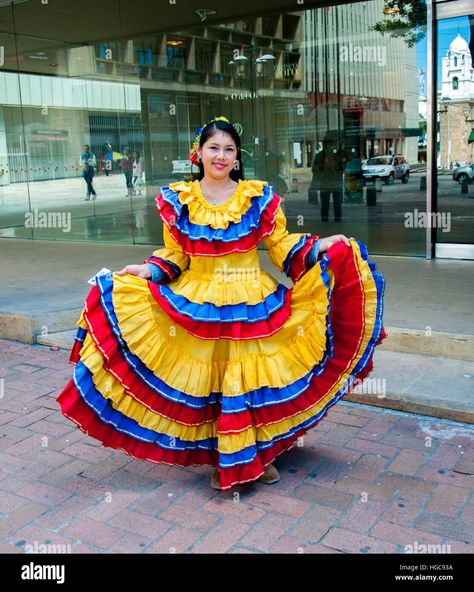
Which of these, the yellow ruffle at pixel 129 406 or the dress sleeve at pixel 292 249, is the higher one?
the dress sleeve at pixel 292 249

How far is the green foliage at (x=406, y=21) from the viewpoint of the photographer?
816cm

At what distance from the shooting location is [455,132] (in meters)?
8.48

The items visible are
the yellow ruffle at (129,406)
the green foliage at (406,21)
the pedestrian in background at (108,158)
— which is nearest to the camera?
the yellow ruffle at (129,406)

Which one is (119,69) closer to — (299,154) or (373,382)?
(299,154)

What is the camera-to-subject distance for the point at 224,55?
1002cm

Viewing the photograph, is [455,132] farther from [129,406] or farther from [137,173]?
[129,406]

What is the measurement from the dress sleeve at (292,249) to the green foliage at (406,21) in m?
6.02

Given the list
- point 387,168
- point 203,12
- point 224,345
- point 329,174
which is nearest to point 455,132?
point 387,168

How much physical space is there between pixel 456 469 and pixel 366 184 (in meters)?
6.49

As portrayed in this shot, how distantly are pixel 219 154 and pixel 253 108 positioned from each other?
7152mm

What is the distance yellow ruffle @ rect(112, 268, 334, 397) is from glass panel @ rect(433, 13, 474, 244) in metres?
5.83

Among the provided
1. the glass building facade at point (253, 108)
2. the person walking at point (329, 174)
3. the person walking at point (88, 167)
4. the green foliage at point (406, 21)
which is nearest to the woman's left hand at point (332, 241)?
the glass building facade at point (253, 108)

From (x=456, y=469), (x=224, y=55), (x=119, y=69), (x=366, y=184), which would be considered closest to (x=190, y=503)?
(x=456, y=469)

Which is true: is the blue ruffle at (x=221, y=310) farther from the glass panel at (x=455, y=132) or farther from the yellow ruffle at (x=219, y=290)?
the glass panel at (x=455, y=132)
